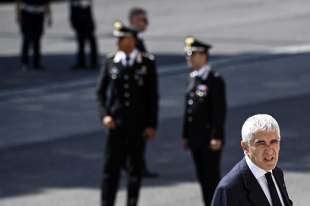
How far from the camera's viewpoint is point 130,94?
11.5 m

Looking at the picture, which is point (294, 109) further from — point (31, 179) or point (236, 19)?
point (236, 19)

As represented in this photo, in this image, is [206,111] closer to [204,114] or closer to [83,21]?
[204,114]

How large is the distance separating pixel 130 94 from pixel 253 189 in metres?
5.10

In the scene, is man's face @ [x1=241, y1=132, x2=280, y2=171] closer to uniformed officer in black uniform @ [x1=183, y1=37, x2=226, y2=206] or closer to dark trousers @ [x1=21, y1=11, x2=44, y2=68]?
uniformed officer in black uniform @ [x1=183, y1=37, x2=226, y2=206]

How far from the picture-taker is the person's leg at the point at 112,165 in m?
11.2

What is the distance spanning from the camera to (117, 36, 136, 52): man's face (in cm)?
1144

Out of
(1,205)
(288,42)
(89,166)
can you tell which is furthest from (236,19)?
(1,205)

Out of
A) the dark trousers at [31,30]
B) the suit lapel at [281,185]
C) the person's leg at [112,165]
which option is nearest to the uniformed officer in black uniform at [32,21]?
the dark trousers at [31,30]

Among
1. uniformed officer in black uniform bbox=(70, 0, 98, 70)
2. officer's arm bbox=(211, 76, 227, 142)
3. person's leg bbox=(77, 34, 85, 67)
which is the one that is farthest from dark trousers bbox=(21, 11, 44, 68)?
officer's arm bbox=(211, 76, 227, 142)


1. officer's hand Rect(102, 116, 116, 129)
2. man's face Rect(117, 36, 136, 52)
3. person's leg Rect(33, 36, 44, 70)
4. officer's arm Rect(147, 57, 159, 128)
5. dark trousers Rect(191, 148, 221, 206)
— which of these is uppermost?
man's face Rect(117, 36, 136, 52)

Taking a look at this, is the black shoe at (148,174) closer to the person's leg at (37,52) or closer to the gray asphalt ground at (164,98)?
the gray asphalt ground at (164,98)

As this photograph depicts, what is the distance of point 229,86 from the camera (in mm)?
19281

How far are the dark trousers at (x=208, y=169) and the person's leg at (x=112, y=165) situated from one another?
766 mm

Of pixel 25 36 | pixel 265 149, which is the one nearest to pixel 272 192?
pixel 265 149
